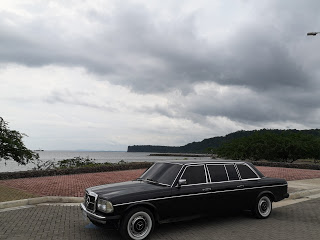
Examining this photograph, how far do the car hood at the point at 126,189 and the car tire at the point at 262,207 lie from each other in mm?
2739

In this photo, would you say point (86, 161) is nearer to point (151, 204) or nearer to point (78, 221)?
point (78, 221)

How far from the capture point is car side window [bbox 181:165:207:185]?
6.40 meters

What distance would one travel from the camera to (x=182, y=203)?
6.12m

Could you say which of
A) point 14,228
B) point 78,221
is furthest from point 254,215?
point 14,228

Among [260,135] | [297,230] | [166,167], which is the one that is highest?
[260,135]

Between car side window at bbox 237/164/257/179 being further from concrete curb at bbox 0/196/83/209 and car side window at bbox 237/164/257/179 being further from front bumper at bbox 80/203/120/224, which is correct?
concrete curb at bbox 0/196/83/209

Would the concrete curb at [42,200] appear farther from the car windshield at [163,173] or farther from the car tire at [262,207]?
the car windshield at [163,173]

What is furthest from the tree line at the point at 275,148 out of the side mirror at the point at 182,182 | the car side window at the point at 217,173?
the side mirror at the point at 182,182

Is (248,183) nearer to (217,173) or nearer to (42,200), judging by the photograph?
(217,173)

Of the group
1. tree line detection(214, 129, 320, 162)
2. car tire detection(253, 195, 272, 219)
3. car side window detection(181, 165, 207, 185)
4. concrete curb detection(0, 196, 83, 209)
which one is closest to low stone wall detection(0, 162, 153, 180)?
concrete curb detection(0, 196, 83, 209)

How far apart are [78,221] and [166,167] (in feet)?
8.43

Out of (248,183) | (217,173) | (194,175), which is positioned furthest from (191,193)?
(248,183)

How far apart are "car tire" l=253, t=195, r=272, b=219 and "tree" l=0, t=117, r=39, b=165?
541 inches

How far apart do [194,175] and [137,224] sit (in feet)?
5.60
